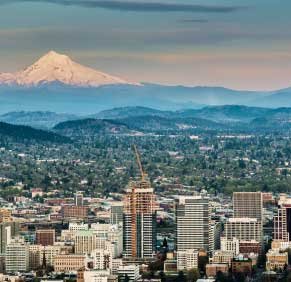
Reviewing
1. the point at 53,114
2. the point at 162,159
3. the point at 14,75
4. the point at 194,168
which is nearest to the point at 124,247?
the point at 194,168

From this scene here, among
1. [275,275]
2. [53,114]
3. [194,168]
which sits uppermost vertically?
[53,114]

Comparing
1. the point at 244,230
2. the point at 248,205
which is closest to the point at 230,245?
the point at 244,230

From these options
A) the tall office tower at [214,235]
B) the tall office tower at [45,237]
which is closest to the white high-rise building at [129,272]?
the tall office tower at [214,235]

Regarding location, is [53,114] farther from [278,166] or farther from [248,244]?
[248,244]

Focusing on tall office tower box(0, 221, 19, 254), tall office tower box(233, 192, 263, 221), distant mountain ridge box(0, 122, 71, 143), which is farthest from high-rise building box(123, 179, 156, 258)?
distant mountain ridge box(0, 122, 71, 143)

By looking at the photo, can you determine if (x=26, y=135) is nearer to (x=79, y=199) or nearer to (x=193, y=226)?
(x=79, y=199)
